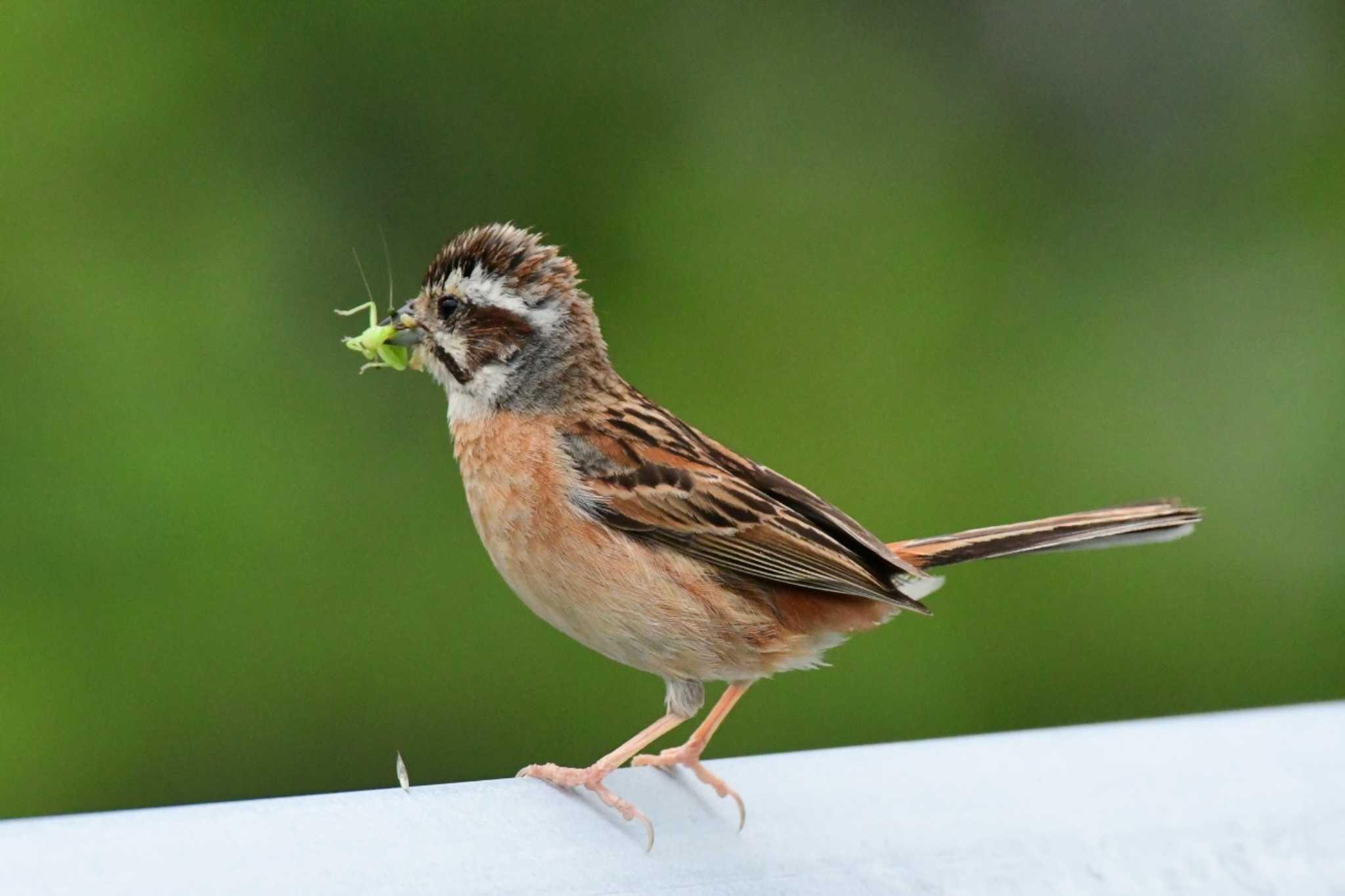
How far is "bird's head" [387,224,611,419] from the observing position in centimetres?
367

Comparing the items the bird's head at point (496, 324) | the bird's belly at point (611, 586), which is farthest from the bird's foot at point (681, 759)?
the bird's head at point (496, 324)

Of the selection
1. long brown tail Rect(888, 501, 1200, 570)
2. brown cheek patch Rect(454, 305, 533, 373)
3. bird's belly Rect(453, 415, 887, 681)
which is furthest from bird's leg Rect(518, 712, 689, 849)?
brown cheek patch Rect(454, 305, 533, 373)

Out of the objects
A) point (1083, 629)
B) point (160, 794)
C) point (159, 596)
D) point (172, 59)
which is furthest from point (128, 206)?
point (1083, 629)

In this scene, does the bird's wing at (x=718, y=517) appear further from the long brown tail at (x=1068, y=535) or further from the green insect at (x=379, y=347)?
the green insect at (x=379, y=347)

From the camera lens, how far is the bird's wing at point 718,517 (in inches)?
138

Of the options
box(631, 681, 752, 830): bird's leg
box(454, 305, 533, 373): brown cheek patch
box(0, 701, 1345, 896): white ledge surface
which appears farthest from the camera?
box(454, 305, 533, 373): brown cheek patch

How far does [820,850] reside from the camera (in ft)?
8.20

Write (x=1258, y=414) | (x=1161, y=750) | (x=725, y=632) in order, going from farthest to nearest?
1. (x=1258, y=414)
2. (x=725, y=632)
3. (x=1161, y=750)

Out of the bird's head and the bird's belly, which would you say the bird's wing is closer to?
the bird's belly

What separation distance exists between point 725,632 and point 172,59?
9.17 feet

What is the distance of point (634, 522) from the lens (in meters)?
3.54

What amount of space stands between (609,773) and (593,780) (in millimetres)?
48

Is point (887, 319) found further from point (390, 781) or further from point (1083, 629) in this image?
point (390, 781)

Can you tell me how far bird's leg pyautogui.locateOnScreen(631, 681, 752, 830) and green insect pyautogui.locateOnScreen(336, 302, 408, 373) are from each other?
0.95 metres
